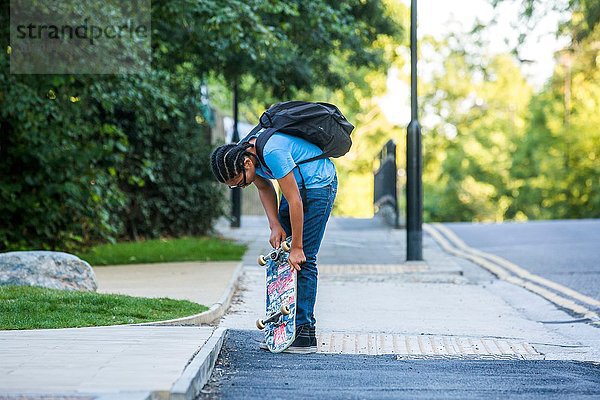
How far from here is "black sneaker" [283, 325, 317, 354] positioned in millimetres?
7418

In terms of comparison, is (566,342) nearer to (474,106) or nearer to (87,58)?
(87,58)

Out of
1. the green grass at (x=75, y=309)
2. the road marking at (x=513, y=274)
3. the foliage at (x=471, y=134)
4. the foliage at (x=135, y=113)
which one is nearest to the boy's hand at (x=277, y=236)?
the green grass at (x=75, y=309)

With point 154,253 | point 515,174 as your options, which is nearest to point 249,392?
point 154,253

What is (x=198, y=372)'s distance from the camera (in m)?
5.84

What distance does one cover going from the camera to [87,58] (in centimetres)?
1377

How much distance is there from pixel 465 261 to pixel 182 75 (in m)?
6.31

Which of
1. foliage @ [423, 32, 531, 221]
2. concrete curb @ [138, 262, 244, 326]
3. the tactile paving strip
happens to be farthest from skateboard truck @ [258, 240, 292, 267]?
foliage @ [423, 32, 531, 221]

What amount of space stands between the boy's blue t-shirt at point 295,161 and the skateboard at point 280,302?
A: 18.2 inches

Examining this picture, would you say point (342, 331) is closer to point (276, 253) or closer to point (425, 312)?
point (425, 312)

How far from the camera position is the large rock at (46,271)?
10.2m

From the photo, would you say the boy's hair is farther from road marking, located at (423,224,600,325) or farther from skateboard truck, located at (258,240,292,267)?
road marking, located at (423,224,600,325)

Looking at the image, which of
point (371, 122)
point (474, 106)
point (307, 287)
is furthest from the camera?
point (474, 106)

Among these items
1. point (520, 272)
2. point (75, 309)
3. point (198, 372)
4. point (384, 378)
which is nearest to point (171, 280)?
point (75, 309)

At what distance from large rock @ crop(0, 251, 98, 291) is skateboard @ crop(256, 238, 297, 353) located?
136 inches
